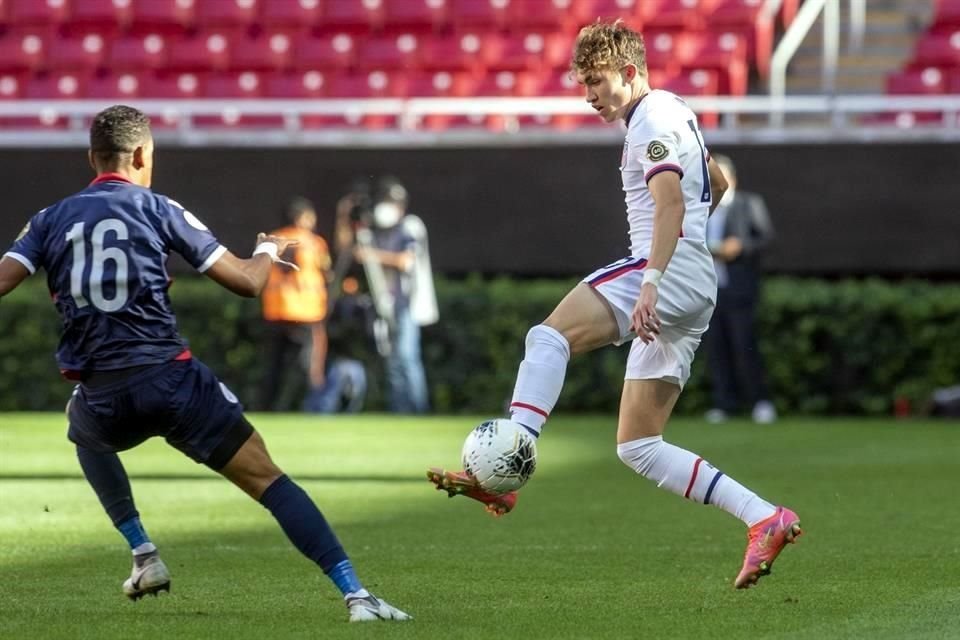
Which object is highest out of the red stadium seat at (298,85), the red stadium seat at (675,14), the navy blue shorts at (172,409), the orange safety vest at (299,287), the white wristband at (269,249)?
the white wristband at (269,249)

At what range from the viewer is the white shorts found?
695cm

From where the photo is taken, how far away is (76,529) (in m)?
9.19

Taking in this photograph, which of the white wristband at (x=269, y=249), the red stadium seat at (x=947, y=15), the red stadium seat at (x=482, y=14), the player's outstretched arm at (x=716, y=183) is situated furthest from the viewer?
the red stadium seat at (x=482, y=14)

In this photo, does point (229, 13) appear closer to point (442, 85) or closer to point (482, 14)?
point (442, 85)

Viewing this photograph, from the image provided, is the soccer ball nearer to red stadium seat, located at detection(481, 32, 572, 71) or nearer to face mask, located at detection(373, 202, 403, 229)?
face mask, located at detection(373, 202, 403, 229)

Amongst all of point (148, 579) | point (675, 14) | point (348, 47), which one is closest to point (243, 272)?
point (148, 579)

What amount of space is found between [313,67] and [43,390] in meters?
→ 4.77

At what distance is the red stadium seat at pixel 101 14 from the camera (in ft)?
72.1

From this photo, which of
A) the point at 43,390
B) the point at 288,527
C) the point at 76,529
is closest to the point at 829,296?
the point at 43,390

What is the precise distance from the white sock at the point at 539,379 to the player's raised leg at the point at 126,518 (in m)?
1.38

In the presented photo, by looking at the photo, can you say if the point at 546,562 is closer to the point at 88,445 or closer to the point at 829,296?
the point at 88,445

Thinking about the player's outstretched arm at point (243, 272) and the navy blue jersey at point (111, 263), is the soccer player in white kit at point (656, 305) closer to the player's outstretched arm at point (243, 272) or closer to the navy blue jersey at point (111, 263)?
the player's outstretched arm at point (243, 272)

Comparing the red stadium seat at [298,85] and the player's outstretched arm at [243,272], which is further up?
the player's outstretched arm at [243,272]

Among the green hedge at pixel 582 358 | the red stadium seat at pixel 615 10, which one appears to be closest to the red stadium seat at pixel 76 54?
the green hedge at pixel 582 358
